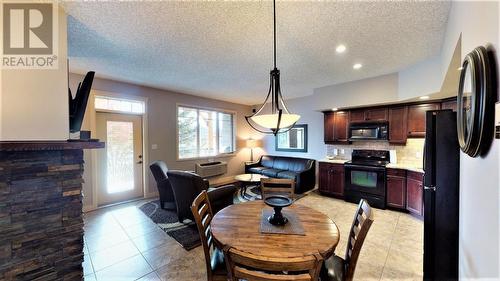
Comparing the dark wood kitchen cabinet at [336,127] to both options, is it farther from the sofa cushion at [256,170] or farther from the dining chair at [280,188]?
the dining chair at [280,188]

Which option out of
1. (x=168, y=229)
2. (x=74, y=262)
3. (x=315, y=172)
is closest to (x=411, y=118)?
(x=315, y=172)

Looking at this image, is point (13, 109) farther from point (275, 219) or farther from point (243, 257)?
point (275, 219)

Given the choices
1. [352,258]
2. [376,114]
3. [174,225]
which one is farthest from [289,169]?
[352,258]

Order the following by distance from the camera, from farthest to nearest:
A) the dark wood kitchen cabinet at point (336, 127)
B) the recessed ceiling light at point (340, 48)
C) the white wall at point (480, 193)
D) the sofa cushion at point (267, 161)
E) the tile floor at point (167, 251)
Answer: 1. the sofa cushion at point (267, 161)
2. the dark wood kitchen cabinet at point (336, 127)
3. the recessed ceiling light at point (340, 48)
4. the tile floor at point (167, 251)
5. the white wall at point (480, 193)

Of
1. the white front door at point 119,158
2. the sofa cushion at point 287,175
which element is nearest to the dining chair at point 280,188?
the sofa cushion at point 287,175

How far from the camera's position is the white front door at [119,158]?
4.08m

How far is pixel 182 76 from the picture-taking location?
3893mm

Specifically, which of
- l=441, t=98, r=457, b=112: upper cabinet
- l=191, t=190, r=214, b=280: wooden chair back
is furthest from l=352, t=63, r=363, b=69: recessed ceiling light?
l=191, t=190, r=214, b=280: wooden chair back

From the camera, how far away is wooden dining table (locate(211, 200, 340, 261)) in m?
1.29

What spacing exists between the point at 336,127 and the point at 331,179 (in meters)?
1.27

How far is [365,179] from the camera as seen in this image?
4.23m

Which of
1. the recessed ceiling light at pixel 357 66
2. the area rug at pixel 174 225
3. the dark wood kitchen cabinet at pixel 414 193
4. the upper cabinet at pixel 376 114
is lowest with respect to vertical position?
the area rug at pixel 174 225

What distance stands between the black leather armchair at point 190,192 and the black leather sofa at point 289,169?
2.43 meters

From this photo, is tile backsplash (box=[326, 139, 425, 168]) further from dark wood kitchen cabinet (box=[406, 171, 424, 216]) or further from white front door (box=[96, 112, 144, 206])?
white front door (box=[96, 112, 144, 206])
